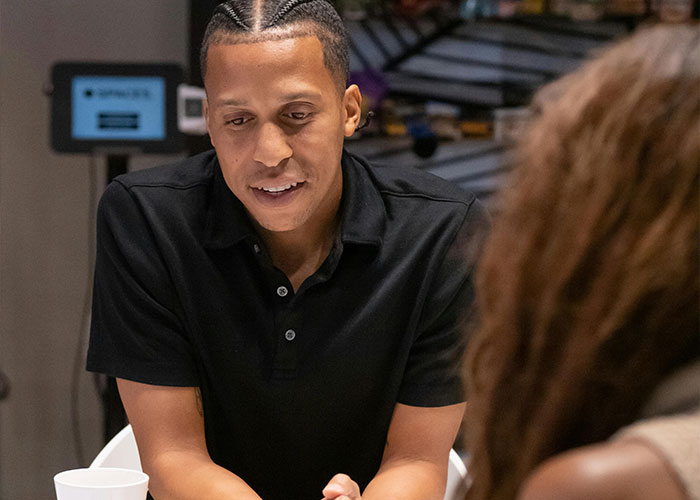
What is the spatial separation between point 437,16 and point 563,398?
289 centimetres

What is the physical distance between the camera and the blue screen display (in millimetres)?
2498

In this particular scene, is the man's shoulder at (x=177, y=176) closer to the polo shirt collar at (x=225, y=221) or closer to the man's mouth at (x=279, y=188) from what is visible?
the polo shirt collar at (x=225, y=221)

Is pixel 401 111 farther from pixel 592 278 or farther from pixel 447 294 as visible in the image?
pixel 592 278

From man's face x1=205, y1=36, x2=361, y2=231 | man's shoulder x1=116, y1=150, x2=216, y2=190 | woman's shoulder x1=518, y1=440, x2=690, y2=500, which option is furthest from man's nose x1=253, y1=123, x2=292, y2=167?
woman's shoulder x1=518, y1=440, x2=690, y2=500

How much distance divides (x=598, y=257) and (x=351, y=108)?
914mm

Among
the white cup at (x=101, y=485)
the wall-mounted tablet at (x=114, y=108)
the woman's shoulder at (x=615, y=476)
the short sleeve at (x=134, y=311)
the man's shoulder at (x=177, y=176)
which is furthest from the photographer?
the wall-mounted tablet at (x=114, y=108)

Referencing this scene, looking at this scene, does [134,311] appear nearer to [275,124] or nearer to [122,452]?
[122,452]

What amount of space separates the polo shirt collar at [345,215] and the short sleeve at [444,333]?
130 mm

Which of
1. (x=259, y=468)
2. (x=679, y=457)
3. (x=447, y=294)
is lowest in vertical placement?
(x=259, y=468)

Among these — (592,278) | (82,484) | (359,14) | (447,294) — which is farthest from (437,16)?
(592,278)

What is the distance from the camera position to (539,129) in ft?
2.45

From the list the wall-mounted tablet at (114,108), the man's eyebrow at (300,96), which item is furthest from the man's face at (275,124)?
the wall-mounted tablet at (114,108)

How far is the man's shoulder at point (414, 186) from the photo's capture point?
161 centimetres

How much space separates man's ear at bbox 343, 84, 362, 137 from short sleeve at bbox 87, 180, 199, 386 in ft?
1.24
